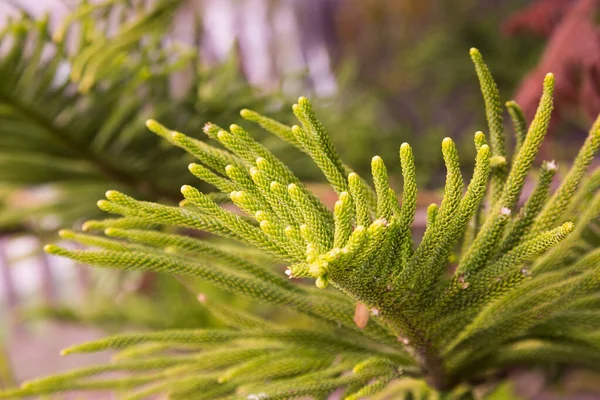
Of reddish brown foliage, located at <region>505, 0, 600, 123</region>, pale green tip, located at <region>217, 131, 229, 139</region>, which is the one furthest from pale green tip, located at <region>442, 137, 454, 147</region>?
reddish brown foliage, located at <region>505, 0, 600, 123</region>

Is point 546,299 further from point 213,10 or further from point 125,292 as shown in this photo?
point 213,10

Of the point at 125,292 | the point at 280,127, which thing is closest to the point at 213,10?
the point at 125,292

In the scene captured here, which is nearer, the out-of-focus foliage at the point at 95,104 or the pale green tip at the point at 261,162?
the pale green tip at the point at 261,162

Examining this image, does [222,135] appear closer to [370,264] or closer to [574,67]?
[370,264]

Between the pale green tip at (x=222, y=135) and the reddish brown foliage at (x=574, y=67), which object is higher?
the reddish brown foliage at (x=574, y=67)

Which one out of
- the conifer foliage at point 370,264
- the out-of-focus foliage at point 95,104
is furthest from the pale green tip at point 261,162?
the out-of-focus foliage at point 95,104

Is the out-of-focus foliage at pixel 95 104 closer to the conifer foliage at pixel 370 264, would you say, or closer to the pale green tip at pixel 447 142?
the conifer foliage at pixel 370 264
